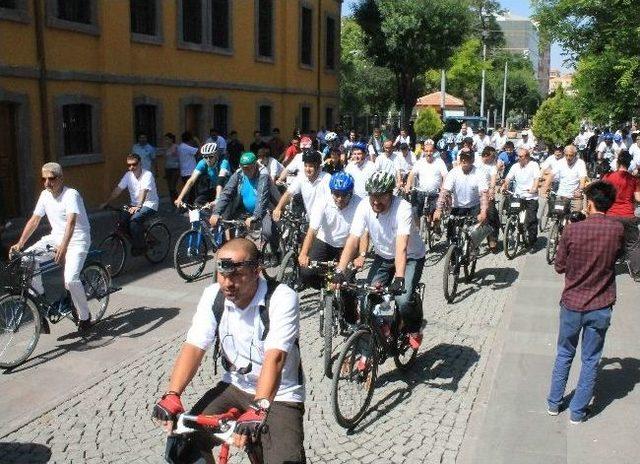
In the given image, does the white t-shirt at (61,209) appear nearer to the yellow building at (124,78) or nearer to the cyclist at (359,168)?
the cyclist at (359,168)

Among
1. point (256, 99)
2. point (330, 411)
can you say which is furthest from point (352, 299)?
point (256, 99)

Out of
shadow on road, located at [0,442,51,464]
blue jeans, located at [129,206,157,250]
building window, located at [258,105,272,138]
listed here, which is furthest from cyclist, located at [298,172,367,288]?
building window, located at [258,105,272,138]

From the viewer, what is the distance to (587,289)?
5.26 m

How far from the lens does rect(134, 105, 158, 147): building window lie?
17.5 metres

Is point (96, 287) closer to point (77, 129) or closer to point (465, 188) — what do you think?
point (465, 188)

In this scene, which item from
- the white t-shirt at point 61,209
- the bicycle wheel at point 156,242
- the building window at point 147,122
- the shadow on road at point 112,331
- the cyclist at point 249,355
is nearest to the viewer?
the cyclist at point 249,355

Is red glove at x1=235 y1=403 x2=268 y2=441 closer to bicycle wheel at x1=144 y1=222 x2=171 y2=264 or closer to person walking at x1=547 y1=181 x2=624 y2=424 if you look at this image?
person walking at x1=547 y1=181 x2=624 y2=424

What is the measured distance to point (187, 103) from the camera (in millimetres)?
19344

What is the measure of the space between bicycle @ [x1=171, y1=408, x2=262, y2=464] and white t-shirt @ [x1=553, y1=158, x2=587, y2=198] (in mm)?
9913

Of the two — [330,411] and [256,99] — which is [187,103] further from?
[330,411]

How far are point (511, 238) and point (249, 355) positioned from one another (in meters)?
9.22

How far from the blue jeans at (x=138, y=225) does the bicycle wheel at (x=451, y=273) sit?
4.28 meters

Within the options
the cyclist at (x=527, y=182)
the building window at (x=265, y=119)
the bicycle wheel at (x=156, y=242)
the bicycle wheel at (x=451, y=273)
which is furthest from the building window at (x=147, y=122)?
the bicycle wheel at (x=451, y=273)

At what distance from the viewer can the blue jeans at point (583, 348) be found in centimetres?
527
